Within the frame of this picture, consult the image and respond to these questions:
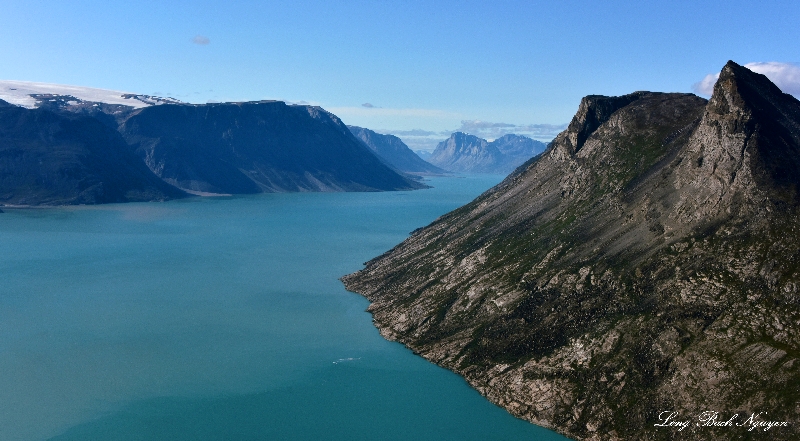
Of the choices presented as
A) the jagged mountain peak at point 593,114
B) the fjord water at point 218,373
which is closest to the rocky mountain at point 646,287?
the jagged mountain peak at point 593,114

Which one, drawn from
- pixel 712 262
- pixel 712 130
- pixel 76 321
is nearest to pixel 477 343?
pixel 712 262

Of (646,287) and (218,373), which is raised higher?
(646,287)

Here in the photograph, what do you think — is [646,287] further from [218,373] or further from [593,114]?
[593,114]

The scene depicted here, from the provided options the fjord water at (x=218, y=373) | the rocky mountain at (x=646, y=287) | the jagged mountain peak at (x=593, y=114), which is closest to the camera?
the rocky mountain at (x=646, y=287)

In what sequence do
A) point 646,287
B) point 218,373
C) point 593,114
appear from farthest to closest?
point 593,114 < point 218,373 < point 646,287

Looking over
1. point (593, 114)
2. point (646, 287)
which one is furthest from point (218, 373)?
point (593, 114)

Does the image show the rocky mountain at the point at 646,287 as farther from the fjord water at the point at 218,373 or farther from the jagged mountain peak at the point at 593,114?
the fjord water at the point at 218,373

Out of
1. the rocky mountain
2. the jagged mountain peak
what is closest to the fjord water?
the rocky mountain

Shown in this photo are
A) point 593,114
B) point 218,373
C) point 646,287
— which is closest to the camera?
point 646,287

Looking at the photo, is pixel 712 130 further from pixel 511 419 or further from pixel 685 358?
pixel 511 419
